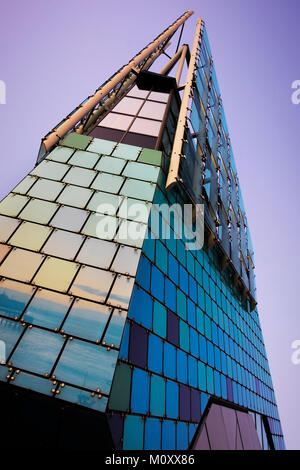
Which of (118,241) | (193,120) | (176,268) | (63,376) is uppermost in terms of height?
(193,120)

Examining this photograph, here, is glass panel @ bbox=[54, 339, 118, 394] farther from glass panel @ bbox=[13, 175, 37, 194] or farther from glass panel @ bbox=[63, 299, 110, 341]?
glass panel @ bbox=[13, 175, 37, 194]

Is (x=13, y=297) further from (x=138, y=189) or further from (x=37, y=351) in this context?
(x=138, y=189)

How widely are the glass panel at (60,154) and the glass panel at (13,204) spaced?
3.14m

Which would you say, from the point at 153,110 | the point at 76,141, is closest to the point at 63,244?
the point at 76,141

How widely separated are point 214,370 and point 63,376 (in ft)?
37.4

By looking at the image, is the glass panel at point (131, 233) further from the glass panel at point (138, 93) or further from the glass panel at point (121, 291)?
the glass panel at point (138, 93)

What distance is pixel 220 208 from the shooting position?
Answer: 73.2 ft

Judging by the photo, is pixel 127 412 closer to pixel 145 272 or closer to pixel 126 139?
pixel 145 272

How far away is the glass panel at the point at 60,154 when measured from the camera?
45.5ft

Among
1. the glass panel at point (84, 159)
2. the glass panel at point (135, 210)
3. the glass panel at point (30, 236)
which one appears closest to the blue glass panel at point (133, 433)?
the glass panel at point (30, 236)

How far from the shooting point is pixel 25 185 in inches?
488

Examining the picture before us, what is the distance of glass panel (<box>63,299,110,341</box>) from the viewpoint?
811cm
